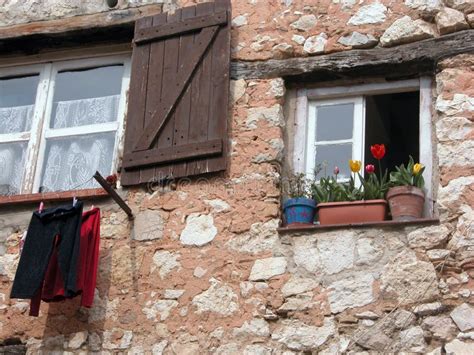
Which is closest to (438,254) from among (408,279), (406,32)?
(408,279)

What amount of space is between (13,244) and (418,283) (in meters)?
2.75

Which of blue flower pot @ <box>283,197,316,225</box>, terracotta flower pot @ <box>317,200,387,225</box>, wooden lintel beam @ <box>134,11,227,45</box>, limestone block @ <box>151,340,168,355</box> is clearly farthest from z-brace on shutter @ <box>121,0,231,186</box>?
limestone block @ <box>151,340,168,355</box>

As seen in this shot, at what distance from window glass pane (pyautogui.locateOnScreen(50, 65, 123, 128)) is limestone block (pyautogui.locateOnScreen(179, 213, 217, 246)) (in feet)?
3.95

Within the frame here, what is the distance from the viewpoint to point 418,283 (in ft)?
20.4

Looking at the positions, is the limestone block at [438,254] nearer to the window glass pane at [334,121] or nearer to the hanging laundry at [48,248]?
the window glass pane at [334,121]

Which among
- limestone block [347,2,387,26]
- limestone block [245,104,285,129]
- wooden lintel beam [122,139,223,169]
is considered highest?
limestone block [347,2,387,26]

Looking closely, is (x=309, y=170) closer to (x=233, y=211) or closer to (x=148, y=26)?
(x=233, y=211)

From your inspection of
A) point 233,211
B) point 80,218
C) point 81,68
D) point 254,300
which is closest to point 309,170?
point 233,211

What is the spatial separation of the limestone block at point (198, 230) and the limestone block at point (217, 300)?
299 millimetres

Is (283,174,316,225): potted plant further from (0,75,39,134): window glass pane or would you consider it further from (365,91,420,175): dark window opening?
(0,75,39,134): window glass pane

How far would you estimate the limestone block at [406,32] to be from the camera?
7043 mm

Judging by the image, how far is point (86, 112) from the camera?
7.75 metres

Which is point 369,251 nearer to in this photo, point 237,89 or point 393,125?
point 237,89

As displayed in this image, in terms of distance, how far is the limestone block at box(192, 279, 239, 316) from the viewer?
6488 millimetres
